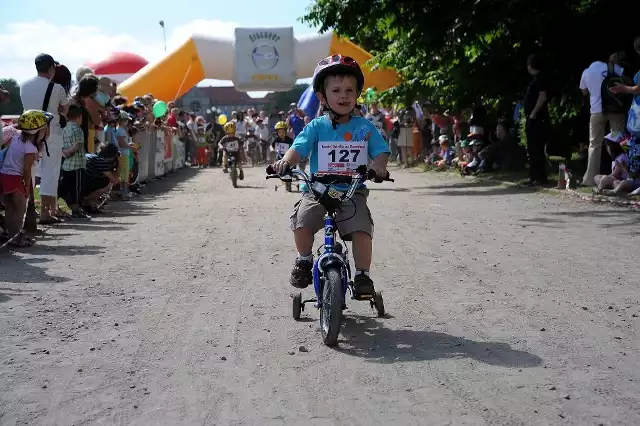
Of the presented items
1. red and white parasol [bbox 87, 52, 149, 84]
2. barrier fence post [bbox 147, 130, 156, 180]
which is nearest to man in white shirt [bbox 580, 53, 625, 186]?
barrier fence post [bbox 147, 130, 156, 180]

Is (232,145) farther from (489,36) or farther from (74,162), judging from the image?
(74,162)

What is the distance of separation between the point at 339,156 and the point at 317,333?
114 centimetres

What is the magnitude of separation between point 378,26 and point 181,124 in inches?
548

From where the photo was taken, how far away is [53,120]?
13367 mm

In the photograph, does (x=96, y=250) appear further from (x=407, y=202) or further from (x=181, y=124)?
(x=181, y=124)

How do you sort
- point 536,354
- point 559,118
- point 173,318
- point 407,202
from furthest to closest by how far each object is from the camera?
point 559,118, point 407,202, point 173,318, point 536,354

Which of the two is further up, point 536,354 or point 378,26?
point 378,26

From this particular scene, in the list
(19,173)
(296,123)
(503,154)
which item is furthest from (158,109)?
(19,173)

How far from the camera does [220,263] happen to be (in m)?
9.70

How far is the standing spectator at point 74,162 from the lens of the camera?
14.0 metres

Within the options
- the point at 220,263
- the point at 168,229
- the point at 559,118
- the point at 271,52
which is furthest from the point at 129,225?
the point at 271,52

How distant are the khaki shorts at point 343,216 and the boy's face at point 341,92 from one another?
0.55 metres

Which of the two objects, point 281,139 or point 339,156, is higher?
point 339,156

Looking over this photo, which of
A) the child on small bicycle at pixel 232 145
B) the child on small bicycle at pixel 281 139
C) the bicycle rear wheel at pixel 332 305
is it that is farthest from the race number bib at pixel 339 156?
the child on small bicycle at pixel 232 145
